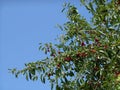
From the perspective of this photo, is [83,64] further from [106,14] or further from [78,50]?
[106,14]

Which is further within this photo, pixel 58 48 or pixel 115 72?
pixel 58 48

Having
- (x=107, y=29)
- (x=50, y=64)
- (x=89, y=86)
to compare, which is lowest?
(x=89, y=86)

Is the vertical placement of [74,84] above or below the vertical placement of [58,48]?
below

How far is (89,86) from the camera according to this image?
6.55m

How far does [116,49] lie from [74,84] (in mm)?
939

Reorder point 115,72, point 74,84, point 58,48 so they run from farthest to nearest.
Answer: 1. point 58,48
2. point 74,84
3. point 115,72

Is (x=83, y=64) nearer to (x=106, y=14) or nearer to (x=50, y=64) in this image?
(x=50, y=64)

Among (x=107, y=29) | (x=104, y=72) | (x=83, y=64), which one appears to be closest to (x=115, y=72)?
(x=104, y=72)

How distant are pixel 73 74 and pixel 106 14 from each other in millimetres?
1262

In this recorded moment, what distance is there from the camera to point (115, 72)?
20.4ft

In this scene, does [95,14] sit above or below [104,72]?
above

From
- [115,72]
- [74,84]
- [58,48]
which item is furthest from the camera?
[58,48]

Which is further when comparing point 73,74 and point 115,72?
point 73,74

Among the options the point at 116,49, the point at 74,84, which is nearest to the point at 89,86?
the point at 74,84
